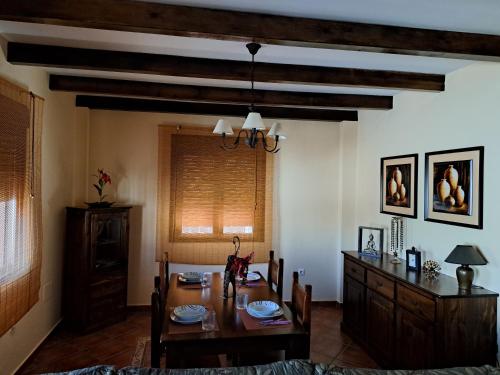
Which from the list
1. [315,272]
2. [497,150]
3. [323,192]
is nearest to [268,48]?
[497,150]

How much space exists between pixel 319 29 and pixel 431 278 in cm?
208

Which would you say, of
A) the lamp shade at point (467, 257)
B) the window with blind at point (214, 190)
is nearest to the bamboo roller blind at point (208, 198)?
the window with blind at point (214, 190)

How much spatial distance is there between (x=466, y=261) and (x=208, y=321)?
5.94 feet

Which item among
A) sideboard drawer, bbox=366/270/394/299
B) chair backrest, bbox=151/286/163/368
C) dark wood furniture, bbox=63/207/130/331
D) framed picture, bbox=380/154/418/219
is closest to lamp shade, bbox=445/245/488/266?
sideboard drawer, bbox=366/270/394/299

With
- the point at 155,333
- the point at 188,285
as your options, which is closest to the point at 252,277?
the point at 188,285

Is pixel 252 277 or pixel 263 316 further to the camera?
pixel 252 277

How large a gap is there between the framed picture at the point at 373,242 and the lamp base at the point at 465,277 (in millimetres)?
1093

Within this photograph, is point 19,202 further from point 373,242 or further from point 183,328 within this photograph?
point 373,242

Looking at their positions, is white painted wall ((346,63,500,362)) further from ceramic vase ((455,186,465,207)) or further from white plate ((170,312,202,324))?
white plate ((170,312,202,324))

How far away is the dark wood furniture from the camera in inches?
142

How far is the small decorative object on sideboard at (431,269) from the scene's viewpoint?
2829 mm

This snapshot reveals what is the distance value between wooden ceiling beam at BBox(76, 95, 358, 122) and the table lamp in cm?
229

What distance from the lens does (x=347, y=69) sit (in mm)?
2889

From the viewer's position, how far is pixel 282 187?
15.0ft
